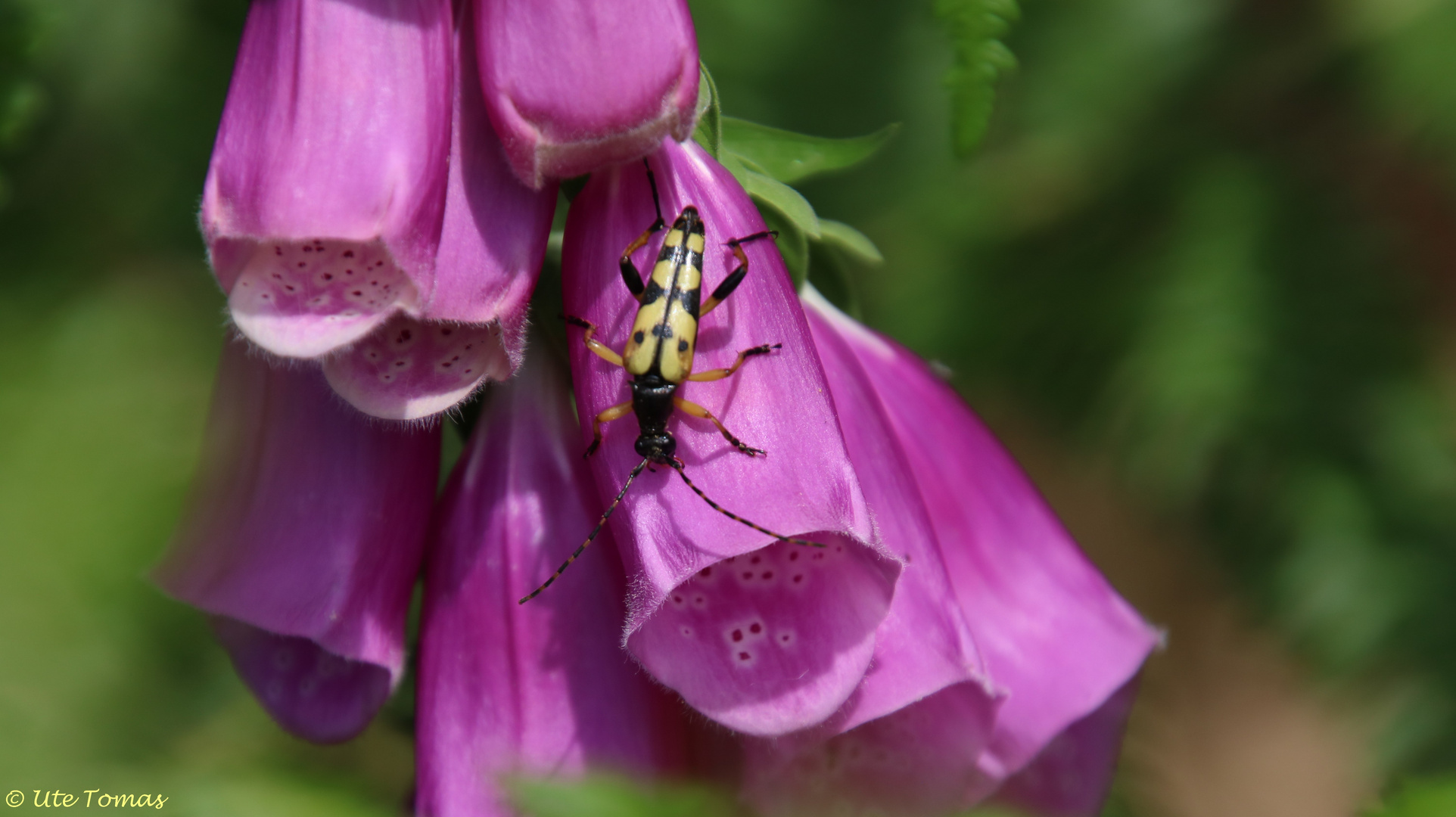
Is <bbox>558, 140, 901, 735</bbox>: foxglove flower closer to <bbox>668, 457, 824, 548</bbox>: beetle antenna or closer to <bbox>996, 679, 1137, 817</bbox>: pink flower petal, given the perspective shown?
<bbox>668, 457, 824, 548</bbox>: beetle antenna

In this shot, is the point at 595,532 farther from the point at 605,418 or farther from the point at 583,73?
the point at 583,73

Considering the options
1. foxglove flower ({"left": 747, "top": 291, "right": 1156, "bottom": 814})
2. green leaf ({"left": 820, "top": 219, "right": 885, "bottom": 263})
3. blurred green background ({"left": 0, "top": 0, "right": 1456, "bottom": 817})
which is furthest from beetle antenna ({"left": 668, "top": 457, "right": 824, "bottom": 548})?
blurred green background ({"left": 0, "top": 0, "right": 1456, "bottom": 817})

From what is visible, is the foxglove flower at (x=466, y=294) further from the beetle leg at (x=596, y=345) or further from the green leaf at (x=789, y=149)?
the green leaf at (x=789, y=149)

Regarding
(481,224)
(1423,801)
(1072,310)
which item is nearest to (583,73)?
(481,224)

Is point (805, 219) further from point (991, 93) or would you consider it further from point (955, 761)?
point (955, 761)

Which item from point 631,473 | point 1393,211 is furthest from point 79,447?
point 1393,211
